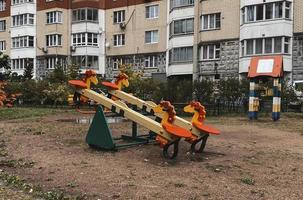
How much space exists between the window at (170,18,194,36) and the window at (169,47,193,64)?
1.65 meters

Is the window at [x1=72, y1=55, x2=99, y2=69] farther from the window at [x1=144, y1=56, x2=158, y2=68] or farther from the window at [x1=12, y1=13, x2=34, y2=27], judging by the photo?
the window at [x1=12, y1=13, x2=34, y2=27]

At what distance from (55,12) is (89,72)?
4712 cm

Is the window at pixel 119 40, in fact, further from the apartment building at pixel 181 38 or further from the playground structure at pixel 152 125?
the playground structure at pixel 152 125

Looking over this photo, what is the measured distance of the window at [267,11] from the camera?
3806 centimetres

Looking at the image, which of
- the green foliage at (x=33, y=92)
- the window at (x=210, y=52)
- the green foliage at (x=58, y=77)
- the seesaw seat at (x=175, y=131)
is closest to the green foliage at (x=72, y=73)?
the green foliage at (x=58, y=77)

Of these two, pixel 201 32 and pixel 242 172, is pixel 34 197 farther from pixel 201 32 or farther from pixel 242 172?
pixel 201 32

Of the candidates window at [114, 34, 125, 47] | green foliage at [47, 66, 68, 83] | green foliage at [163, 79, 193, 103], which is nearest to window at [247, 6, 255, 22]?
green foliage at [163, 79, 193, 103]

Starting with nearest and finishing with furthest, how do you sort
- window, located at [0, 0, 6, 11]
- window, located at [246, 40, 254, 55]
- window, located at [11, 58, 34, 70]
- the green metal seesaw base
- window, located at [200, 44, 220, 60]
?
the green metal seesaw base < window, located at [246, 40, 254, 55] < window, located at [200, 44, 220, 60] < window, located at [11, 58, 34, 70] < window, located at [0, 0, 6, 11]

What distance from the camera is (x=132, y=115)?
36.1 feet

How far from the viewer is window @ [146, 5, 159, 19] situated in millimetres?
50750

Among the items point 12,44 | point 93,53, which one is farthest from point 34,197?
point 12,44

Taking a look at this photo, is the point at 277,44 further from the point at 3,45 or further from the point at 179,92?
the point at 3,45

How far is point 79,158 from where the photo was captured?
1017 centimetres

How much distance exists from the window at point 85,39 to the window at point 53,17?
9.96ft
